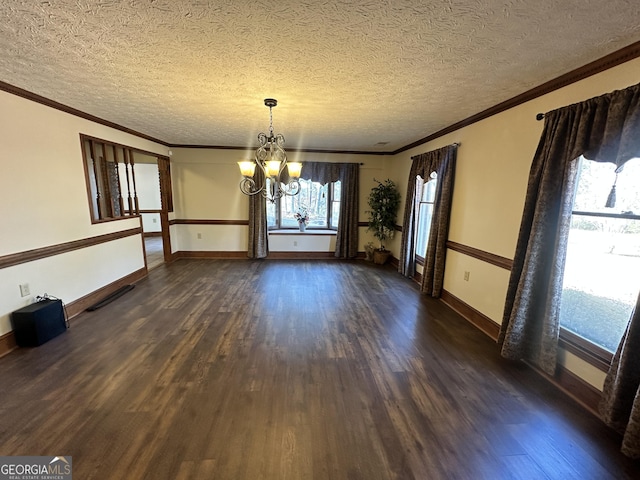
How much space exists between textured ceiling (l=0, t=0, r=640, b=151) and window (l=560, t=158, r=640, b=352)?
86cm

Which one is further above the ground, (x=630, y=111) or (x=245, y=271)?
(x=630, y=111)

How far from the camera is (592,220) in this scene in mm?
2096

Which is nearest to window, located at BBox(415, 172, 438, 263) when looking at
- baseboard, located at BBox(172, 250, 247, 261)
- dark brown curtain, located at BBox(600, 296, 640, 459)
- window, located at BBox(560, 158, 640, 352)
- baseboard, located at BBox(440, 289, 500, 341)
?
baseboard, located at BBox(440, 289, 500, 341)

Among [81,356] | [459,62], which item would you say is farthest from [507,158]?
[81,356]

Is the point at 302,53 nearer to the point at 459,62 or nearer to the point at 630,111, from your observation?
the point at 459,62

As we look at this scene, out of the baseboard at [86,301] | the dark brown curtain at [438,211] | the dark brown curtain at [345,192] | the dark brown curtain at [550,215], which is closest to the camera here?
the dark brown curtain at [550,215]

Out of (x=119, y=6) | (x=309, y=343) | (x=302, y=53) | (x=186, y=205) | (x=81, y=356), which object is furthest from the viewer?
(x=186, y=205)

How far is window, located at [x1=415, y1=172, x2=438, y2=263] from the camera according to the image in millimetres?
4656

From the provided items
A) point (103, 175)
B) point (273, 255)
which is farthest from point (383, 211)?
point (103, 175)

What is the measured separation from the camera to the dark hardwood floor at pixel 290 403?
1.55 m

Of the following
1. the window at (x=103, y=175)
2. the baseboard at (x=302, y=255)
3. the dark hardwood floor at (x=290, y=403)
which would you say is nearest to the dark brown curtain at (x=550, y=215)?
the dark hardwood floor at (x=290, y=403)

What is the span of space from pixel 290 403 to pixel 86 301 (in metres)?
3.10

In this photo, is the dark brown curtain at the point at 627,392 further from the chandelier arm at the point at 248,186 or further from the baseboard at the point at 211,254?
the baseboard at the point at 211,254

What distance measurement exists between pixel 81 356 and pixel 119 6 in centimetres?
269
